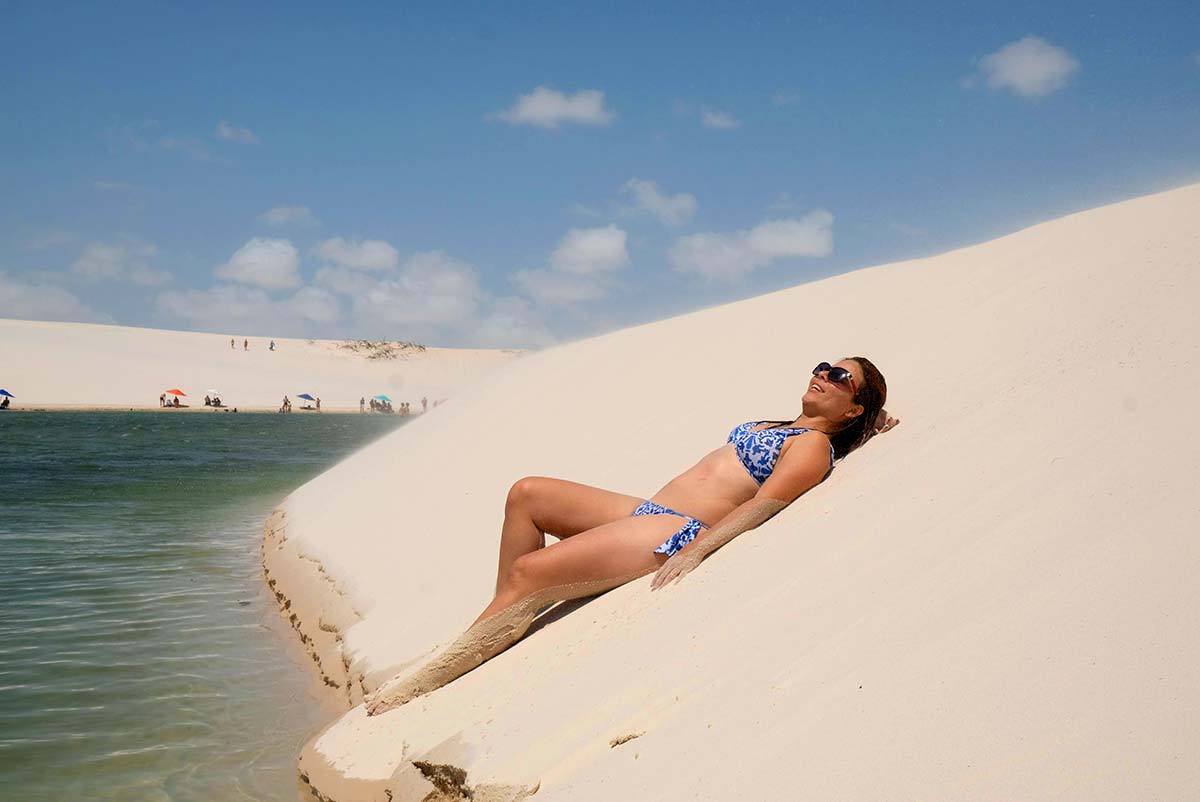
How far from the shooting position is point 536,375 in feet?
40.5

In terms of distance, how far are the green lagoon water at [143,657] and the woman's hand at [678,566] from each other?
1.99 m

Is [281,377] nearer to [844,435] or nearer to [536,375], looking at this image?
[536,375]

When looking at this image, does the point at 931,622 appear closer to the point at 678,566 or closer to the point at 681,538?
the point at 678,566

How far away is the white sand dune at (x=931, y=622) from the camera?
6.53 feet

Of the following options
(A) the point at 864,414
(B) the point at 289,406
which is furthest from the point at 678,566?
(B) the point at 289,406

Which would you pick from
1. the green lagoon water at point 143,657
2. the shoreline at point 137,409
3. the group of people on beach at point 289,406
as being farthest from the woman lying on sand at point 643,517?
the group of people on beach at point 289,406

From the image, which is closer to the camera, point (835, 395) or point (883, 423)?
point (835, 395)

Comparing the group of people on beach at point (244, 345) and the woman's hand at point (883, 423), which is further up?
the group of people on beach at point (244, 345)

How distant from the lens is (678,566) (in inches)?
141

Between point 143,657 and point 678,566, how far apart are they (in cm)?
467

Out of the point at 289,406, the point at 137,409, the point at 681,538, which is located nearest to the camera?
the point at 681,538

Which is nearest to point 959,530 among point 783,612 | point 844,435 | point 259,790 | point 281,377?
point 783,612

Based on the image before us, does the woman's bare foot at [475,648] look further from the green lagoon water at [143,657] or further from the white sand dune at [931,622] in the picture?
the green lagoon water at [143,657]

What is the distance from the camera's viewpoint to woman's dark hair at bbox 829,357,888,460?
13.7ft
